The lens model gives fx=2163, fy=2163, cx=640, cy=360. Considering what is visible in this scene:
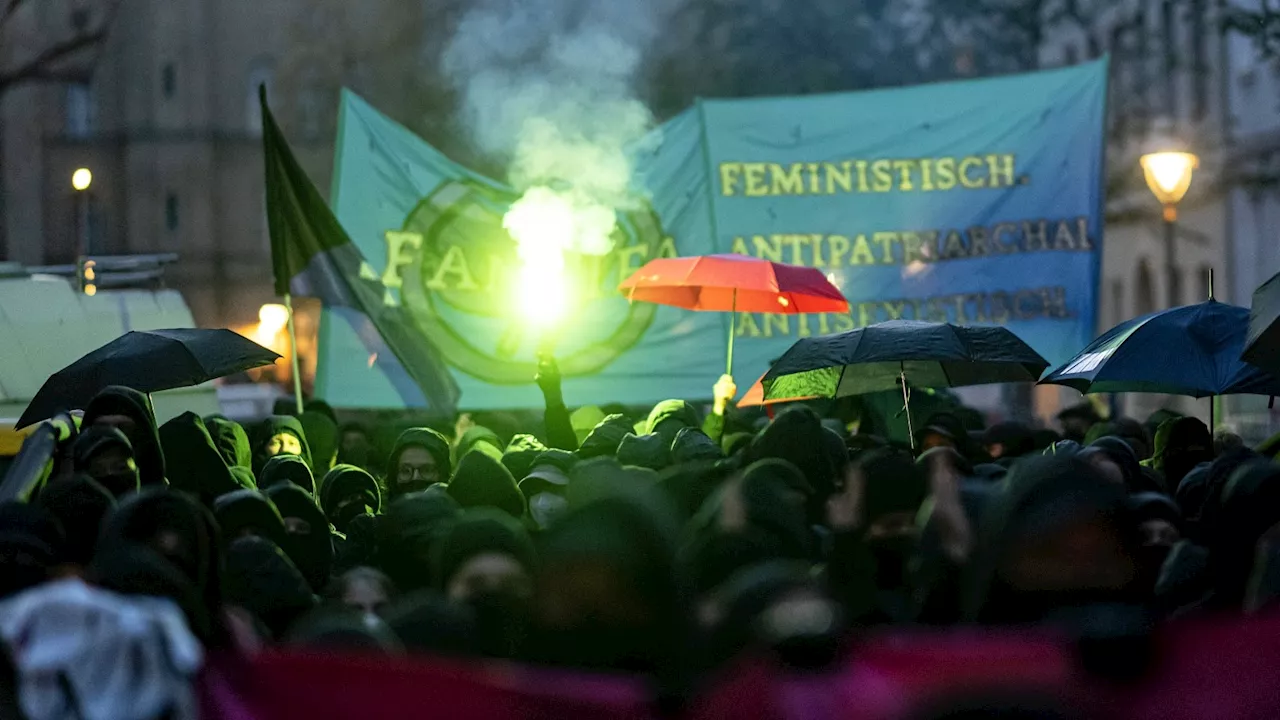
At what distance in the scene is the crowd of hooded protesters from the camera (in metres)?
4.61

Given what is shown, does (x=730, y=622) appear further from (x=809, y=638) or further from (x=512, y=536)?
(x=512, y=536)

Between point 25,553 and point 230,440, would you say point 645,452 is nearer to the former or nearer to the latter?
point 230,440

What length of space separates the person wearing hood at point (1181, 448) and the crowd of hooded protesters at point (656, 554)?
63.4 inches

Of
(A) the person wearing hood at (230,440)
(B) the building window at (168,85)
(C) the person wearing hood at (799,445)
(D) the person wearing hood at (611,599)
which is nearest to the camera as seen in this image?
(D) the person wearing hood at (611,599)

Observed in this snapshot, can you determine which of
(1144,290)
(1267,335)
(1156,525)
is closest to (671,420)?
(1267,335)

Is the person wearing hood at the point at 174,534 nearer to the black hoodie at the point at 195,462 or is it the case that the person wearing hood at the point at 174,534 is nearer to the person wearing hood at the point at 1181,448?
the black hoodie at the point at 195,462

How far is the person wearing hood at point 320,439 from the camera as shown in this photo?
470 inches

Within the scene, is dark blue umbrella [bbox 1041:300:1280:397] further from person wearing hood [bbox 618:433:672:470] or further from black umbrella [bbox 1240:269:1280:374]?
person wearing hood [bbox 618:433:672:470]

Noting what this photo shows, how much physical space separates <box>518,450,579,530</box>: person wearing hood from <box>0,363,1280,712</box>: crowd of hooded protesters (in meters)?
0.42

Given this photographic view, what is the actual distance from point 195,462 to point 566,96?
1135 centimetres

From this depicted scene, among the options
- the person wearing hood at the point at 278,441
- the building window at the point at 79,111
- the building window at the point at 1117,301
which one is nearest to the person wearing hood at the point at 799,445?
the person wearing hood at the point at 278,441

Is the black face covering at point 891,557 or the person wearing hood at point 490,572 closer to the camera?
the person wearing hood at point 490,572

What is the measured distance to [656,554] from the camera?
474 centimetres

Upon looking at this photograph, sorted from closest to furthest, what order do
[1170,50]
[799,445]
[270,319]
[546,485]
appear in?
1. [799,445]
2. [546,485]
3. [270,319]
4. [1170,50]
